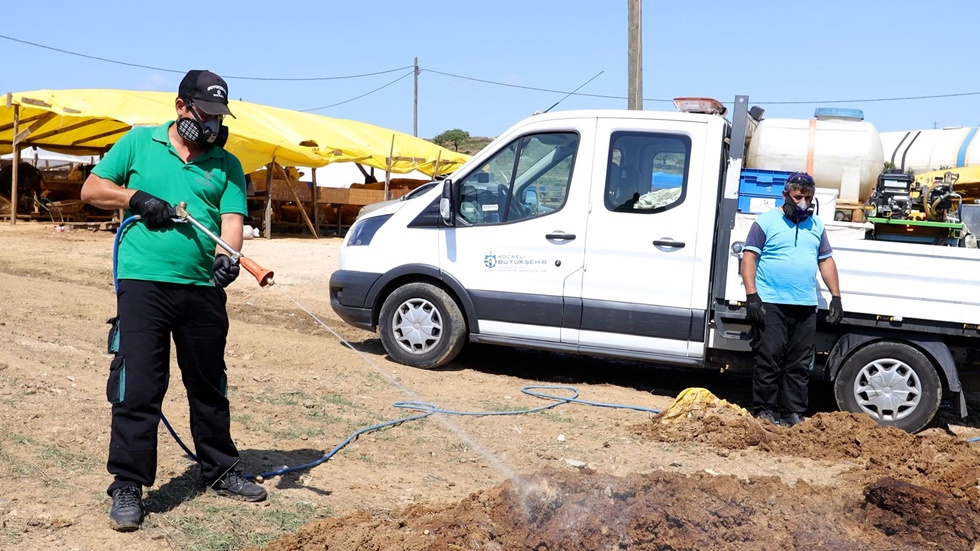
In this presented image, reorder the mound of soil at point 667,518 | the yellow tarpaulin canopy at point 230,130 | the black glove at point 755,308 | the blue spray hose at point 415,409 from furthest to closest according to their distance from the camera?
1. the yellow tarpaulin canopy at point 230,130
2. the black glove at point 755,308
3. the blue spray hose at point 415,409
4. the mound of soil at point 667,518

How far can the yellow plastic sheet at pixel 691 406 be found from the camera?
711 cm

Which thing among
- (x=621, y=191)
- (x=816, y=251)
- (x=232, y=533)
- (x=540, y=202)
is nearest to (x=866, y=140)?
(x=816, y=251)

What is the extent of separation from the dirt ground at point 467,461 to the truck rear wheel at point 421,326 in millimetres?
187

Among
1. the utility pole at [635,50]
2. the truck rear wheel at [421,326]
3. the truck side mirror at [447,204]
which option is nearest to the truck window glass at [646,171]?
the truck side mirror at [447,204]

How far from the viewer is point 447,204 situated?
840cm

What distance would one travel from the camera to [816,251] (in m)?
7.22

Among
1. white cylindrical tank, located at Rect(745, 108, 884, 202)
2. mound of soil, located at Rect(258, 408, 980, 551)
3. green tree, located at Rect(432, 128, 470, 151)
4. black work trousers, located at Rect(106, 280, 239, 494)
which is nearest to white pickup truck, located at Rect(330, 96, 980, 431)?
white cylindrical tank, located at Rect(745, 108, 884, 202)

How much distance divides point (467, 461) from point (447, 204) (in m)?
2.94

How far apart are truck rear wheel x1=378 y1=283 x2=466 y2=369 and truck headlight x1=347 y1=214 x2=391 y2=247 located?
0.60 meters

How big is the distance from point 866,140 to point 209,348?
576 cm

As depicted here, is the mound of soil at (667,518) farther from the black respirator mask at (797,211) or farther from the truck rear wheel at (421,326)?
the truck rear wheel at (421,326)

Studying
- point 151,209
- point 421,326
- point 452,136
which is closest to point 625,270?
point 421,326

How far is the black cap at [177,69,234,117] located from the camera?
451cm

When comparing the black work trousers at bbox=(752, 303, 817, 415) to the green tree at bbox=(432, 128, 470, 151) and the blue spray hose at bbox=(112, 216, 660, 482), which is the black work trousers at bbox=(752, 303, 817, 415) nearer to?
the blue spray hose at bbox=(112, 216, 660, 482)
